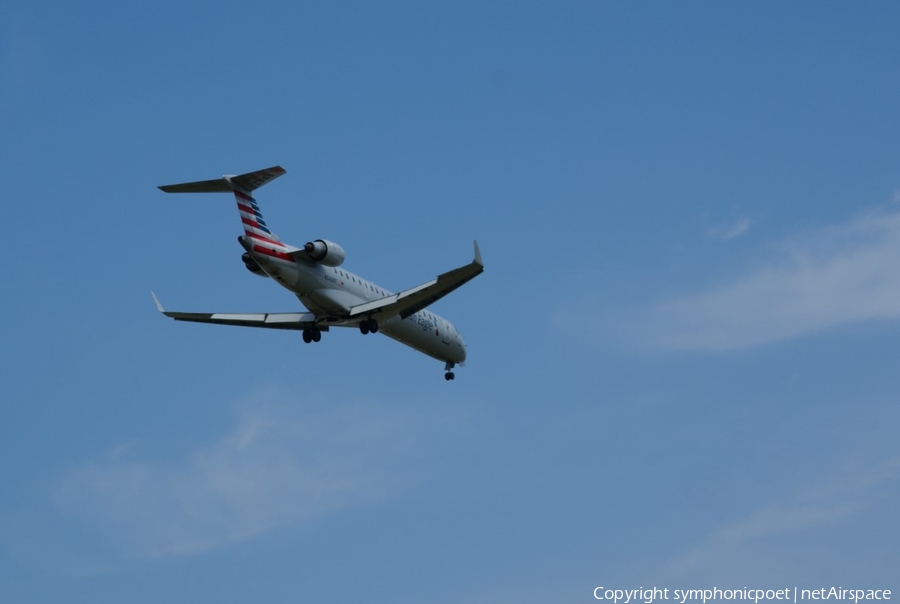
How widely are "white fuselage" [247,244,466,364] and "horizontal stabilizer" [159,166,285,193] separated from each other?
2.29 meters

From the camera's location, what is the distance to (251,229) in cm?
5447


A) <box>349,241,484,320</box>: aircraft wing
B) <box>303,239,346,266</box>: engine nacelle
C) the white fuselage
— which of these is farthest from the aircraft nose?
<box>303,239,346,266</box>: engine nacelle

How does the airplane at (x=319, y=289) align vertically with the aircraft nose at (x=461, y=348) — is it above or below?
below

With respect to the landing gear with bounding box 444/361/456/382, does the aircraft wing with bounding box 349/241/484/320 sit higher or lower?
lower

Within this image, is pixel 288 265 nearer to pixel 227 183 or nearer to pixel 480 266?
pixel 227 183

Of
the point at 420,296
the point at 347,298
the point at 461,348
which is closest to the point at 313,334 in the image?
the point at 347,298

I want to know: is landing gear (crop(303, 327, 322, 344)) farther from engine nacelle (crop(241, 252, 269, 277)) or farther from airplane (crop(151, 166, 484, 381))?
engine nacelle (crop(241, 252, 269, 277))

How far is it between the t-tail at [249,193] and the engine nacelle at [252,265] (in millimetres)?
900

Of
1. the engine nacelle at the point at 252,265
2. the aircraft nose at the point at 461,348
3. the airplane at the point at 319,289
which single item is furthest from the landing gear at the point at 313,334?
the aircraft nose at the point at 461,348

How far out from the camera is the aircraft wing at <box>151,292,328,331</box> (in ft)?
196

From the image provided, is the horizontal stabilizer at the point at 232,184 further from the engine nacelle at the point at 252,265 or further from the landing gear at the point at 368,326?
the landing gear at the point at 368,326

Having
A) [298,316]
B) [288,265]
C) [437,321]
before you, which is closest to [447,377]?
[437,321]

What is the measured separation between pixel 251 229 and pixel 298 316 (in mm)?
6114

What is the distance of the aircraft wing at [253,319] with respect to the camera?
5969 centimetres
